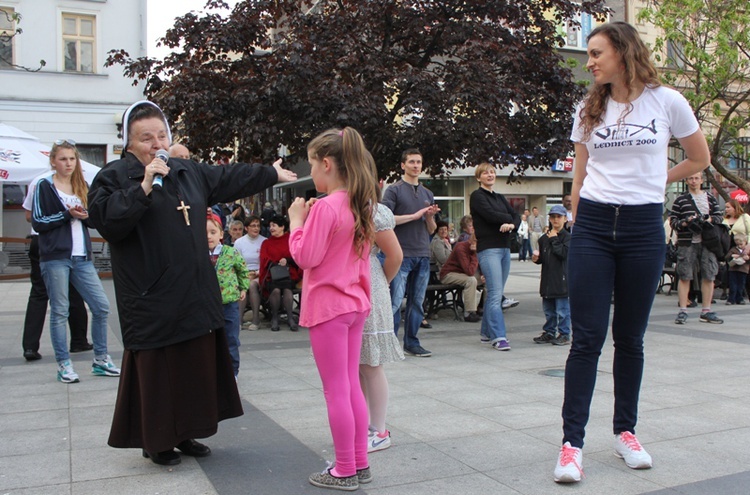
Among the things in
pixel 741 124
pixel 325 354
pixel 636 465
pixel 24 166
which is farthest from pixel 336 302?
pixel 741 124

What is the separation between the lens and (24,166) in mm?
11508

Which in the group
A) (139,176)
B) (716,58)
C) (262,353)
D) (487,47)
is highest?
(716,58)

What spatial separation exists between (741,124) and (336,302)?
17.2 metres

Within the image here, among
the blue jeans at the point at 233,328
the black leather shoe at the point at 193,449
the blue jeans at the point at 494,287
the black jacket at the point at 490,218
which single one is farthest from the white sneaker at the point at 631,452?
the black jacket at the point at 490,218

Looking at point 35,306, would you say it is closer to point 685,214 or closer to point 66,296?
point 66,296

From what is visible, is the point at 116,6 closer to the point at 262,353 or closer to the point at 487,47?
the point at 487,47

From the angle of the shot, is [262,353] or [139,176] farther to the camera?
[262,353]

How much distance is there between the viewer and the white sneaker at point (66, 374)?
6.11m

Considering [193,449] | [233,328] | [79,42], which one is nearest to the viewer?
[193,449]

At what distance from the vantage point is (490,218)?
301 inches

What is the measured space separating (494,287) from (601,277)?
4.09 metres

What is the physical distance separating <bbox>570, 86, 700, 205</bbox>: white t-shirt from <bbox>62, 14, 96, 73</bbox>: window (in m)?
22.2

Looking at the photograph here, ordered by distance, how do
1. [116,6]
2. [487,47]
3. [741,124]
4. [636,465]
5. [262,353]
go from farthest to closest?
[116,6], [741,124], [487,47], [262,353], [636,465]

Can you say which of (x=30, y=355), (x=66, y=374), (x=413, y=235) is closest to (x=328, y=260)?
(x=66, y=374)
